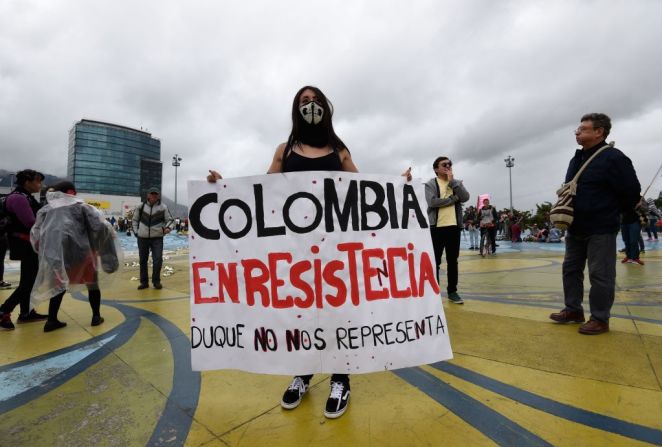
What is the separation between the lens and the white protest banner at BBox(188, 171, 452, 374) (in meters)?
1.84

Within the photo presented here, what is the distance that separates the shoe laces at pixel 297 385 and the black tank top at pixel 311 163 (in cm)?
125

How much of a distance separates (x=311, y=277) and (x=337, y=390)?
2.08 feet

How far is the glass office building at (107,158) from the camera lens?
110812 mm

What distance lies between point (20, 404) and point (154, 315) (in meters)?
2.03

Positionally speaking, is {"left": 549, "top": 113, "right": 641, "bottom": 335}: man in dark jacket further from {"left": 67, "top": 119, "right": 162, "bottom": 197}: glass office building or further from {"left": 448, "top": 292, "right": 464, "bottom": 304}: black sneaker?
{"left": 67, "top": 119, "right": 162, "bottom": 197}: glass office building

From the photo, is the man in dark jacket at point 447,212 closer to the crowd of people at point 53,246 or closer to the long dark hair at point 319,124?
the long dark hair at point 319,124

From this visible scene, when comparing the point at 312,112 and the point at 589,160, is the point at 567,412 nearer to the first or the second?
the point at 312,112

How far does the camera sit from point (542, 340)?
2.83 m

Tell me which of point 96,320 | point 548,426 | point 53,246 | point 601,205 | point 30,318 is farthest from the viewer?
point 30,318

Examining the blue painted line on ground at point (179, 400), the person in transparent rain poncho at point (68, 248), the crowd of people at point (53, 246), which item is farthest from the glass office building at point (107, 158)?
the blue painted line on ground at point (179, 400)

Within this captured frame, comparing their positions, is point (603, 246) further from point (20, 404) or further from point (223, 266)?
point (20, 404)

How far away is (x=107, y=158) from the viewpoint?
115 m

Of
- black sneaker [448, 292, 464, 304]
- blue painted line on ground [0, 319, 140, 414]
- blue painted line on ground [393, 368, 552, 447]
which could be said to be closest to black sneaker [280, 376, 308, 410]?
blue painted line on ground [393, 368, 552, 447]

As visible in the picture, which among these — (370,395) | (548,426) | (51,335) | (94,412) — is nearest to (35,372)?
(94,412)
